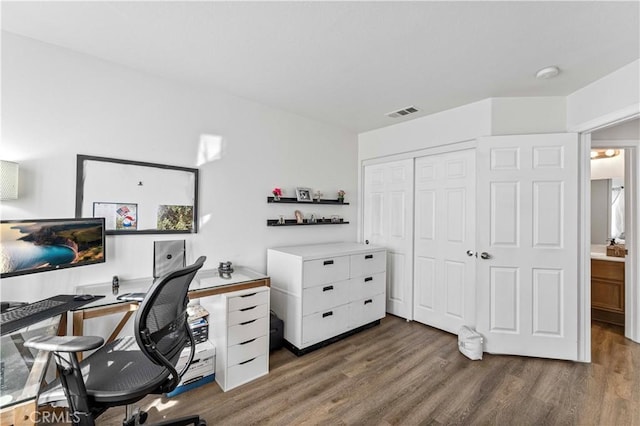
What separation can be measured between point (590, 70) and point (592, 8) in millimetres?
874

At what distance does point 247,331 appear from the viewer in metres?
2.20

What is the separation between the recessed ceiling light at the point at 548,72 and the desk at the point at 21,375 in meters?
3.58

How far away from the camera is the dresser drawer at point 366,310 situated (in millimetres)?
3062

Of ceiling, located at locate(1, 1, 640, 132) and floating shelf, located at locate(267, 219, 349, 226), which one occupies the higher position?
ceiling, located at locate(1, 1, 640, 132)

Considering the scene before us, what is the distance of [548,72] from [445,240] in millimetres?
1766

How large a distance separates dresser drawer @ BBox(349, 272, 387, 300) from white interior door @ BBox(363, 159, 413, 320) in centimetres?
32

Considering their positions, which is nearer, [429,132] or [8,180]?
[8,180]

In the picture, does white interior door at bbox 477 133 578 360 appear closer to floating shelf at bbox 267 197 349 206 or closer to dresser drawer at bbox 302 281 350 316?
dresser drawer at bbox 302 281 350 316

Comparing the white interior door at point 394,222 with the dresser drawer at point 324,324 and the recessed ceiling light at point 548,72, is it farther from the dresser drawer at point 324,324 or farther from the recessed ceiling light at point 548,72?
the recessed ceiling light at point 548,72

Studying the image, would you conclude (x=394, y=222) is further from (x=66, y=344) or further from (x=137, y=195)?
(x=66, y=344)

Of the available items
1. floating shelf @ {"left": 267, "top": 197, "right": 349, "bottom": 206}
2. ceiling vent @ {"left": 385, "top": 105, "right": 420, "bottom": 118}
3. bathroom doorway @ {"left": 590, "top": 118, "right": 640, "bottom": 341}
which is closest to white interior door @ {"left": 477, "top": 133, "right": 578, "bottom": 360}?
ceiling vent @ {"left": 385, "top": 105, "right": 420, "bottom": 118}

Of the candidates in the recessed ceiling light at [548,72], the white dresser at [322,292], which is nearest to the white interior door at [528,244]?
the recessed ceiling light at [548,72]

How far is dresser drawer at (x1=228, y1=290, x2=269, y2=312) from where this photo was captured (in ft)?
7.04

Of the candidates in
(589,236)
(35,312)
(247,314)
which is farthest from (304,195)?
(589,236)
